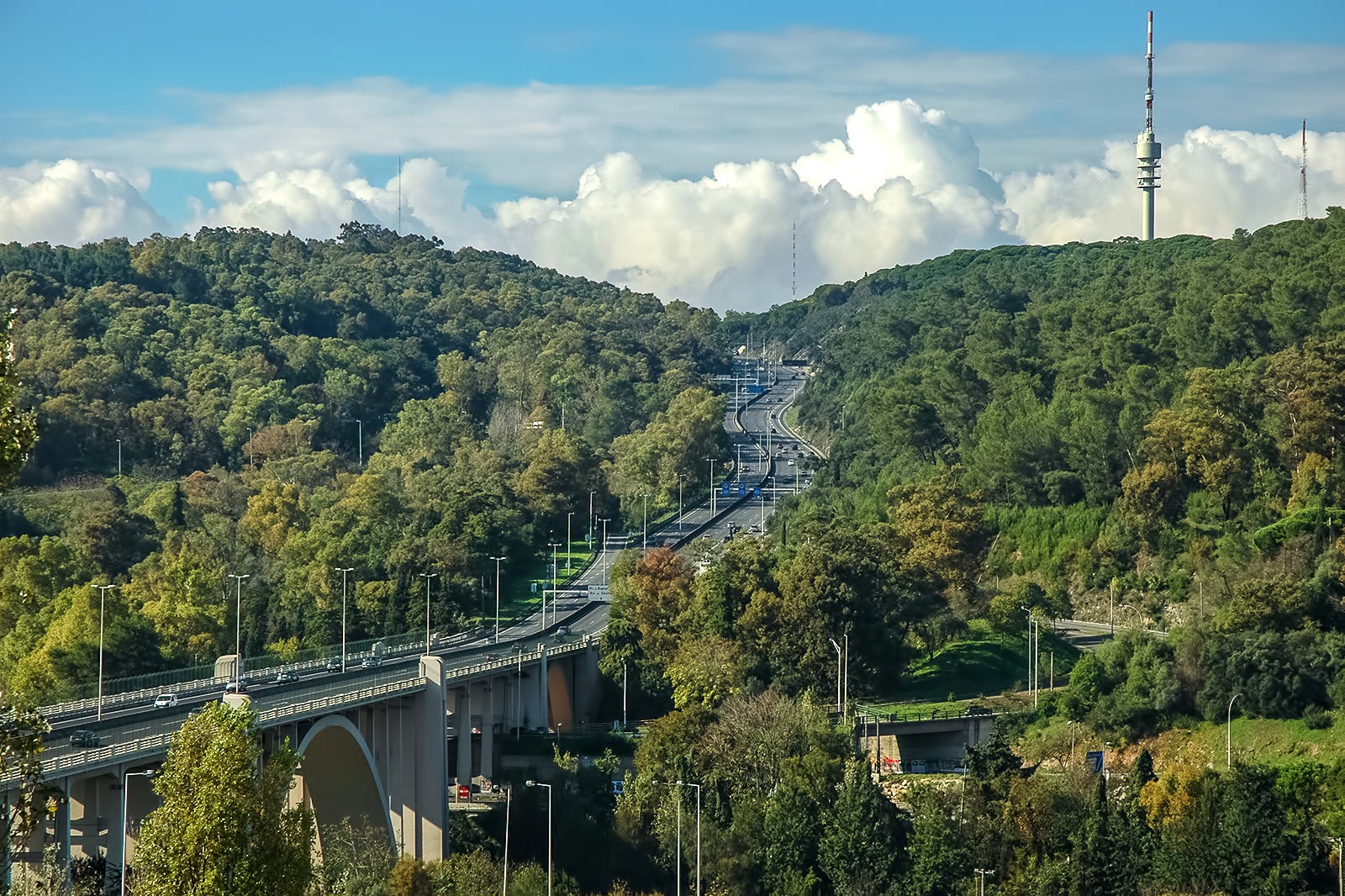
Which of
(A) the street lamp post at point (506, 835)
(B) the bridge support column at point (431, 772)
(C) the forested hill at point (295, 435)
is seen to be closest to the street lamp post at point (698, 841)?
(A) the street lamp post at point (506, 835)

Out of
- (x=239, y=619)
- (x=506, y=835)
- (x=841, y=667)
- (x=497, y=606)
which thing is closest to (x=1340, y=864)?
(x=506, y=835)

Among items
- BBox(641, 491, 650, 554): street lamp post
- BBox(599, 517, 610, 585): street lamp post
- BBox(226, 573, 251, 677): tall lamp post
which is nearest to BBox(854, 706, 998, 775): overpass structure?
BBox(226, 573, 251, 677): tall lamp post

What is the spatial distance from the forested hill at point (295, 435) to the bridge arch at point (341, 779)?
7.37 meters

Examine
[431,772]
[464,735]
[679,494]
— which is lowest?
[431,772]

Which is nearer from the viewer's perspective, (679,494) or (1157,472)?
(1157,472)

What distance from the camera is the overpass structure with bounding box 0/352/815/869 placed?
40875mm

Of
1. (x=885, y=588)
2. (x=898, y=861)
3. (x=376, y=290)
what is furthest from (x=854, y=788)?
(x=376, y=290)

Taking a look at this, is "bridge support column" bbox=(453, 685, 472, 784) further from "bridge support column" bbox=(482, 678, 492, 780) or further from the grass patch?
the grass patch

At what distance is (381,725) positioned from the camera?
2276 inches

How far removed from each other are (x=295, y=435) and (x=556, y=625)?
41603mm

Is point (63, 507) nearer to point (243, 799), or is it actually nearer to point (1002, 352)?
point (1002, 352)

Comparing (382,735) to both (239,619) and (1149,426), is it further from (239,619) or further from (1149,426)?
(1149,426)

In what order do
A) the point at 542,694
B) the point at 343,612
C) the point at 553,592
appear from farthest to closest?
the point at 553,592 < the point at 343,612 < the point at 542,694

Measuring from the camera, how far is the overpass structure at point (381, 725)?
4088cm
